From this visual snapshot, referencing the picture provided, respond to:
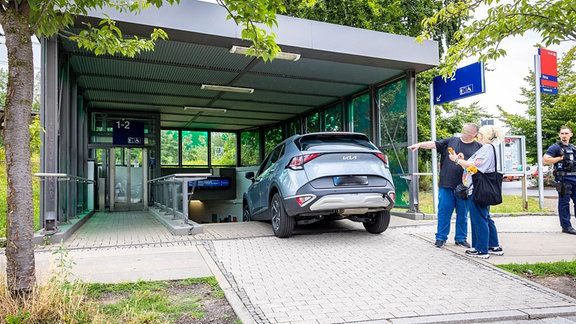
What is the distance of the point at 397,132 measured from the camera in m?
10.0

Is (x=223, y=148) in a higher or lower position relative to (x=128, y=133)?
lower

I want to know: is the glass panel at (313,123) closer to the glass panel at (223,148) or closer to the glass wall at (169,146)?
the glass panel at (223,148)

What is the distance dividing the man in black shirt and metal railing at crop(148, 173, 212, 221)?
391cm

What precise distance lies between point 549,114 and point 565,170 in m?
22.1

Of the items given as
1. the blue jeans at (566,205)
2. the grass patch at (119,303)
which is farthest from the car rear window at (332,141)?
the blue jeans at (566,205)

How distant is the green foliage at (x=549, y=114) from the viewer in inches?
985

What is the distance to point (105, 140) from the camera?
47.3ft

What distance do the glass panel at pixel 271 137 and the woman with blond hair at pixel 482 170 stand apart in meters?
12.3

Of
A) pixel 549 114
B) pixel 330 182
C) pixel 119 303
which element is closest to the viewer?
pixel 119 303

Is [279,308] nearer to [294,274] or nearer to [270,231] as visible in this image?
[294,274]

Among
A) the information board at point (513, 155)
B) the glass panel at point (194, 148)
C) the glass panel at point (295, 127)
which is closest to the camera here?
the information board at point (513, 155)

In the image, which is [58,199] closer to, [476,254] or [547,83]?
[476,254]

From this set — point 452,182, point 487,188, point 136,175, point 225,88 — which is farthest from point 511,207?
point 136,175

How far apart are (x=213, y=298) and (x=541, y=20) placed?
15.3 ft
